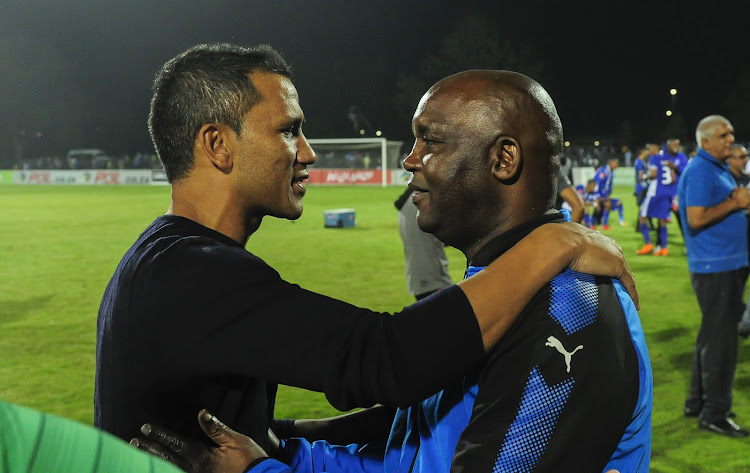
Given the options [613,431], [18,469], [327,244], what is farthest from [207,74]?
[327,244]

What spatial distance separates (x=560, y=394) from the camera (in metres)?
1.69

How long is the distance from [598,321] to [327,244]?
54.9 feet

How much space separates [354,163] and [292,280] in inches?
1344

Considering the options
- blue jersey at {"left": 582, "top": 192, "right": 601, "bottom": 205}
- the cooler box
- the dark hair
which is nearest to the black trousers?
the dark hair

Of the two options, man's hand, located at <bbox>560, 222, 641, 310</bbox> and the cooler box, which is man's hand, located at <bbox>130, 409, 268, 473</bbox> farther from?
the cooler box

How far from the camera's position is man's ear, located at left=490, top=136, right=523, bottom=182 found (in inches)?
79.6

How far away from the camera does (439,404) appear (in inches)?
77.9

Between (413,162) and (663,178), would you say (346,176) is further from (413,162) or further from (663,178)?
(413,162)

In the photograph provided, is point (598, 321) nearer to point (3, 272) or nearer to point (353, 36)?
point (3, 272)

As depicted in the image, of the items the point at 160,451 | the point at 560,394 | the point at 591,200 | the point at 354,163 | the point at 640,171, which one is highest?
the point at 560,394

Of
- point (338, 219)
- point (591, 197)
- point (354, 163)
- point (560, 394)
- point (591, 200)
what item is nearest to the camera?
point (560, 394)

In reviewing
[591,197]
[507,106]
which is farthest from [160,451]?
[591,197]

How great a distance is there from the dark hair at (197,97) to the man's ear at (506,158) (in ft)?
2.34

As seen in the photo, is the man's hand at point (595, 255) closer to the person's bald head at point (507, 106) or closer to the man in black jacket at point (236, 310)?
the man in black jacket at point (236, 310)
